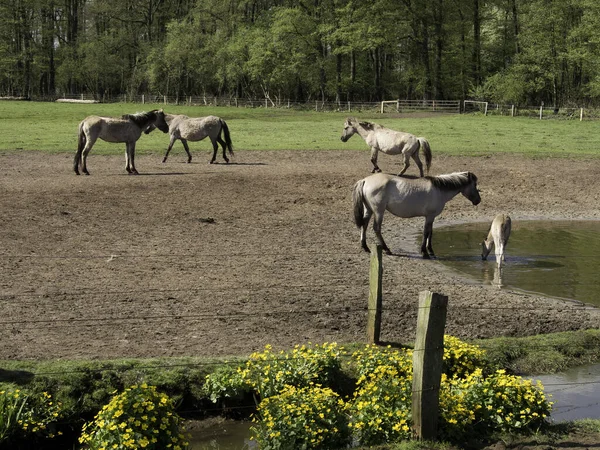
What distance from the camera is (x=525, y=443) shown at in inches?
268

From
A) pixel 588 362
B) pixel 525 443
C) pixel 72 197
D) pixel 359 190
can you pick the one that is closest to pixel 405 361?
pixel 525 443

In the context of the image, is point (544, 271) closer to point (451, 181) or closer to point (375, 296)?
point (451, 181)

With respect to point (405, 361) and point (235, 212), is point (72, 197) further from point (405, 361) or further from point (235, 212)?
point (405, 361)

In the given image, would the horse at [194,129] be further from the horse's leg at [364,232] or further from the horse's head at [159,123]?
the horse's leg at [364,232]

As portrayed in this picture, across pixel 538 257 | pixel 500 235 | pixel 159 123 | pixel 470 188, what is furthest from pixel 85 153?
pixel 538 257

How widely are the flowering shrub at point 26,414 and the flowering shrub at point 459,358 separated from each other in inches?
160

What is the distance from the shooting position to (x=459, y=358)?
8.27m

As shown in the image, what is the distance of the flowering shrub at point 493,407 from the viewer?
22.9ft

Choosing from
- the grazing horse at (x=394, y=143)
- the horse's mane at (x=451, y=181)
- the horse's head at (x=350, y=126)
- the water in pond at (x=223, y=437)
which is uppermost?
the horse's head at (x=350, y=126)

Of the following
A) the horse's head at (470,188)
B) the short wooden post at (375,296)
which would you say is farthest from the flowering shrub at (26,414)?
the horse's head at (470,188)

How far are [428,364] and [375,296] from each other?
243 centimetres

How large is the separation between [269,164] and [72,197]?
8.60m

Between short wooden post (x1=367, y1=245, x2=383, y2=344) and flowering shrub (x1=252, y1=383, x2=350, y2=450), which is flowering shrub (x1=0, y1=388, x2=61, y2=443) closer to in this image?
flowering shrub (x1=252, y1=383, x2=350, y2=450)

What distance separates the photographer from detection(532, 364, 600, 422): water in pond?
322 inches
